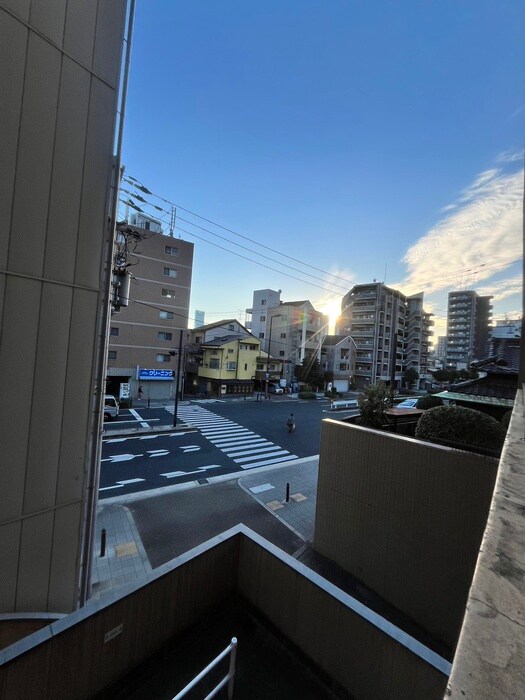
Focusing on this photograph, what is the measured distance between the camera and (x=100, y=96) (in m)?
3.33

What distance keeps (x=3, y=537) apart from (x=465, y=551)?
5614mm

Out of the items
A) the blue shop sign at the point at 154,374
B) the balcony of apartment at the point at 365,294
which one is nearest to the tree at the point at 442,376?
the balcony of apartment at the point at 365,294

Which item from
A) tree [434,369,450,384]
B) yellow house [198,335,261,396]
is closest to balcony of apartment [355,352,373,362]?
tree [434,369,450,384]

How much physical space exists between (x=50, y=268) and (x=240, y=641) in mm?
4876

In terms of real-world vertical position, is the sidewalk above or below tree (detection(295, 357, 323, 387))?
below

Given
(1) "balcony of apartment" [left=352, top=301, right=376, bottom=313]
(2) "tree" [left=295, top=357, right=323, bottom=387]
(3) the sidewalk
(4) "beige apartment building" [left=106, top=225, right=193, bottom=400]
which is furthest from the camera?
(1) "balcony of apartment" [left=352, top=301, right=376, bottom=313]

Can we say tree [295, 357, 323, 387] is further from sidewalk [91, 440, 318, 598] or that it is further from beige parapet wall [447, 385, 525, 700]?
beige parapet wall [447, 385, 525, 700]

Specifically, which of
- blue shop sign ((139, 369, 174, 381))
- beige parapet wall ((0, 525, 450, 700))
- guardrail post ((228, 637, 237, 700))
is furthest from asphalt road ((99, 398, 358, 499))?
guardrail post ((228, 637, 237, 700))

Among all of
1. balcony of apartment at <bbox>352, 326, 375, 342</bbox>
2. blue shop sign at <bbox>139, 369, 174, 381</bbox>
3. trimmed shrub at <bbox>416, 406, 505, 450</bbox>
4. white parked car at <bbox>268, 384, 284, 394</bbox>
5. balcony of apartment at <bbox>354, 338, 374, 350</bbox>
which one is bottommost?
white parked car at <bbox>268, 384, 284, 394</bbox>

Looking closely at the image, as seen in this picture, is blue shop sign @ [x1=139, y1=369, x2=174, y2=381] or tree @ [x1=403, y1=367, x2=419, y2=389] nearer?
blue shop sign @ [x1=139, y1=369, x2=174, y2=381]

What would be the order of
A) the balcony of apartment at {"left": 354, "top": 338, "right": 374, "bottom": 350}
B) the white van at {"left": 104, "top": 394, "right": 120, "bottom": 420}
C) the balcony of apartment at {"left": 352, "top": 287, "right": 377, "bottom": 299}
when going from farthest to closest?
1. the balcony of apartment at {"left": 354, "top": 338, "right": 374, "bottom": 350}
2. the balcony of apartment at {"left": 352, "top": 287, "right": 377, "bottom": 299}
3. the white van at {"left": 104, "top": 394, "right": 120, "bottom": 420}

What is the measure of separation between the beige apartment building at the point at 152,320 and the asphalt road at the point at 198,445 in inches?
147

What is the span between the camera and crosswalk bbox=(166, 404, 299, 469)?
482 inches

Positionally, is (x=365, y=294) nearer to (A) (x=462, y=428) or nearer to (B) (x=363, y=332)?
(B) (x=363, y=332)
